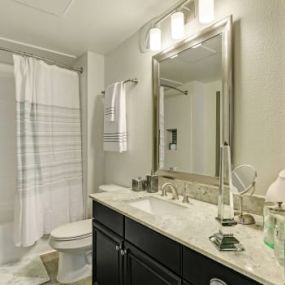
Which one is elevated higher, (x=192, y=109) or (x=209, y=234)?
(x=192, y=109)

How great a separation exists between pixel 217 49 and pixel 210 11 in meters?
0.22

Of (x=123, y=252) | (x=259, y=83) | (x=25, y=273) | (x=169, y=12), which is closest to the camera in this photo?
(x=259, y=83)

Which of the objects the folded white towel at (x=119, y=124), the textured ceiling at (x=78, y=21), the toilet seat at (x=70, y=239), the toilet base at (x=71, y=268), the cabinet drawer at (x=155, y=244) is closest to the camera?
the cabinet drawer at (x=155, y=244)

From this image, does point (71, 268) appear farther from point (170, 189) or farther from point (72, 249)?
point (170, 189)

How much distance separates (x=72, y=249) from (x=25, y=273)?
63cm

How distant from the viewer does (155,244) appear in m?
1.07

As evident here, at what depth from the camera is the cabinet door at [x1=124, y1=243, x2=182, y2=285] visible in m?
0.99

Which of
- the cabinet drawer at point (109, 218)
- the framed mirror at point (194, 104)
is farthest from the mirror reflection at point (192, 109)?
the cabinet drawer at point (109, 218)

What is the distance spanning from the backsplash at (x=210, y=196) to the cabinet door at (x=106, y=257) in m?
0.56

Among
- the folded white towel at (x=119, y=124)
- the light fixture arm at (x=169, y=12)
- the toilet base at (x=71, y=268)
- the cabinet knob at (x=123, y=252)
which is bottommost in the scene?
the toilet base at (x=71, y=268)

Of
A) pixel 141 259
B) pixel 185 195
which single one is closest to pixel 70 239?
pixel 141 259

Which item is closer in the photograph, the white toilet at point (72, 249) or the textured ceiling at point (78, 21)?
the textured ceiling at point (78, 21)

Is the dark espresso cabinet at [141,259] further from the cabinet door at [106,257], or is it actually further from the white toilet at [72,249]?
the white toilet at [72,249]

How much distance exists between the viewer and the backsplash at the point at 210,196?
3.84 feet
